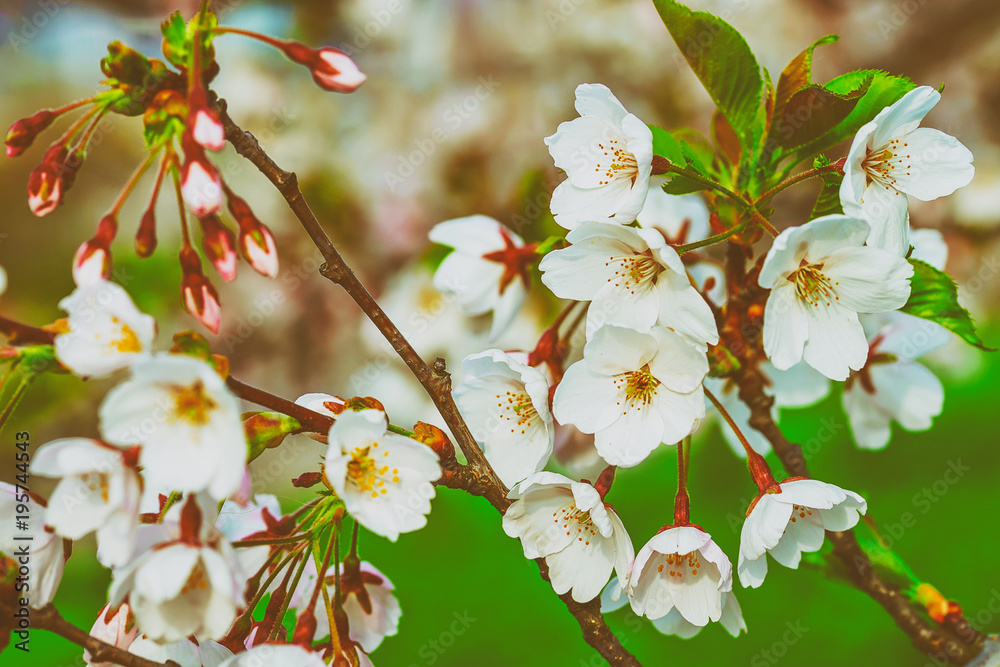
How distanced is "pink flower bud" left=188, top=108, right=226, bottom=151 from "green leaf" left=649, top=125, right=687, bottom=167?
295mm

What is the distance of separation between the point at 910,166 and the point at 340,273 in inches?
13.8

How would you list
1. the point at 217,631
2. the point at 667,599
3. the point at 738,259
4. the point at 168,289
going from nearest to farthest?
the point at 217,631
the point at 667,599
the point at 738,259
the point at 168,289

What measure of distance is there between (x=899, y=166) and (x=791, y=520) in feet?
0.75

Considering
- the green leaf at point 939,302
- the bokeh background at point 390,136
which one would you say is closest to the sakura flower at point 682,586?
the green leaf at point 939,302

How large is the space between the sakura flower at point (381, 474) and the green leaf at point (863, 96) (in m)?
0.34

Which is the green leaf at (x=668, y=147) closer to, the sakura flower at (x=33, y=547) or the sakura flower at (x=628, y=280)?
the sakura flower at (x=628, y=280)

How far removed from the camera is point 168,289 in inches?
56.7

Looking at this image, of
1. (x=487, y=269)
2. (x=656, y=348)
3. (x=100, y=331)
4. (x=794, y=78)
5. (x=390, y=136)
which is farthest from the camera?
(x=390, y=136)

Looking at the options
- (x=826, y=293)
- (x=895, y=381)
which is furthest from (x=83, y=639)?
(x=895, y=381)

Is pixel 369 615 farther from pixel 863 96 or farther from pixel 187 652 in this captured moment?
pixel 863 96

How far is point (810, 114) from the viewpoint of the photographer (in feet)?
1.61

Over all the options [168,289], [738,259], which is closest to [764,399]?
[738,259]

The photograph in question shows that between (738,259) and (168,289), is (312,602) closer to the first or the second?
(738,259)

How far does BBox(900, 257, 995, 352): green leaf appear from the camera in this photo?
0.49 m
